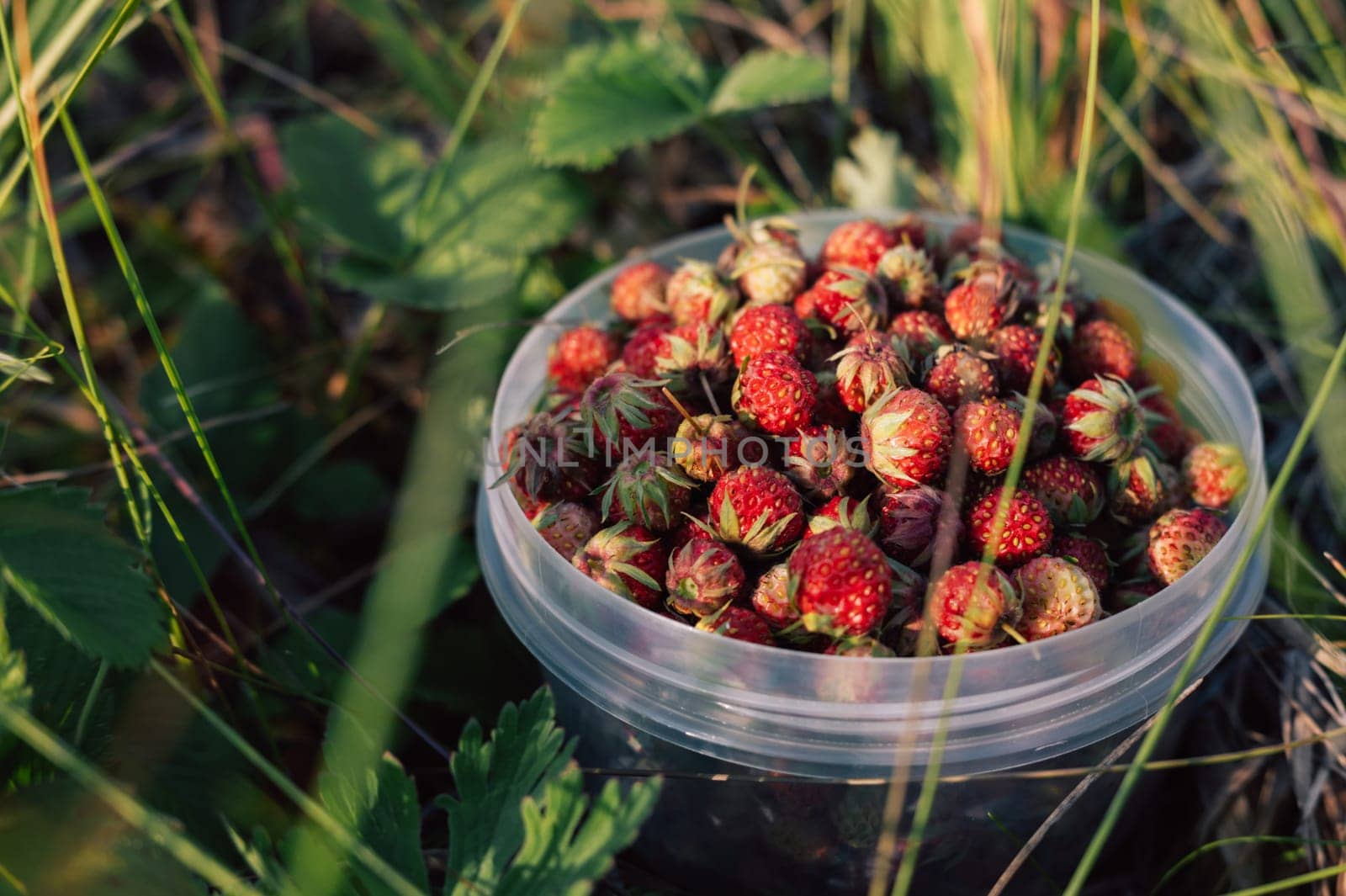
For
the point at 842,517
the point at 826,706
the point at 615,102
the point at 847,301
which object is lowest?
the point at 826,706

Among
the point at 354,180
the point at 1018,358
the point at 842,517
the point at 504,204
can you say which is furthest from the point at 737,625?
the point at 354,180

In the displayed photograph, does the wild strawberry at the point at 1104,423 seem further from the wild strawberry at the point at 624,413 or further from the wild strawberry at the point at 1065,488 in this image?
the wild strawberry at the point at 624,413

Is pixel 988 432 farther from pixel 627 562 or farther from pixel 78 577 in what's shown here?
pixel 78 577

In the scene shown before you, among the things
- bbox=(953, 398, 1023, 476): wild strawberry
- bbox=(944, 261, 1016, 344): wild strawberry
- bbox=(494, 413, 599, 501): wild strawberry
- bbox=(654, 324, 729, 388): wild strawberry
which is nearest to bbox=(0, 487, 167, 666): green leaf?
bbox=(494, 413, 599, 501): wild strawberry

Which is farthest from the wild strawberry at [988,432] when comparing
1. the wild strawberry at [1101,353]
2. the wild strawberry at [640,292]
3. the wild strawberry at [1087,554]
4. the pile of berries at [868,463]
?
the wild strawberry at [640,292]

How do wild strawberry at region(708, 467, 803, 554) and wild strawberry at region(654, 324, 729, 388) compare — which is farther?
wild strawberry at region(654, 324, 729, 388)

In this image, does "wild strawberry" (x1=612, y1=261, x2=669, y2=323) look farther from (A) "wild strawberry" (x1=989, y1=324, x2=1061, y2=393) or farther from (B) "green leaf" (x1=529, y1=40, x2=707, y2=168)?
(A) "wild strawberry" (x1=989, y1=324, x2=1061, y2=393)

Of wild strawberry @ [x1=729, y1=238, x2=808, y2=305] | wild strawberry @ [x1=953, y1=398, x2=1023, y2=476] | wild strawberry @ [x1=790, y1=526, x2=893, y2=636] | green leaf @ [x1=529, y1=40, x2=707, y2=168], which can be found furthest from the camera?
green leaf @ [x1=529, y1=40, x2=707, y2=168]
